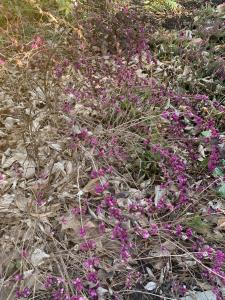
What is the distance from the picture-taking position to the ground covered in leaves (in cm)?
246

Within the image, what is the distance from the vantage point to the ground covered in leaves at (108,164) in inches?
96.9

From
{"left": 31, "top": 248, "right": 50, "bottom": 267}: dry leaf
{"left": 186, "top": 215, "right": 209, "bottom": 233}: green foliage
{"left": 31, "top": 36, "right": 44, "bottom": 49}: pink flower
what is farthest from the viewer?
{"left": 31, "top": 36, "right": 44, "bottom": 49}: pink flower

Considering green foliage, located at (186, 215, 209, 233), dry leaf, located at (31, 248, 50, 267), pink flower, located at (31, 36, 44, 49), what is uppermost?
pink flower, located at (31, 36, 44, 49)

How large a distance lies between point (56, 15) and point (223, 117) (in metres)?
1.69

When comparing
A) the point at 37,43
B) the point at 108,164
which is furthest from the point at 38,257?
the point at 37,43

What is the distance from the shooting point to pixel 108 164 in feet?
9.43

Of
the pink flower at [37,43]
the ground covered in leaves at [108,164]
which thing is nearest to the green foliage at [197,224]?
the ground covered in leaves at [108,164]

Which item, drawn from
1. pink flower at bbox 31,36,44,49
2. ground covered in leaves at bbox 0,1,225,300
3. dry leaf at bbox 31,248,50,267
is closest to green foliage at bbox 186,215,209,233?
ground covered in leaves at bbox 0,1,225,300

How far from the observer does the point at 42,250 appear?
249cm

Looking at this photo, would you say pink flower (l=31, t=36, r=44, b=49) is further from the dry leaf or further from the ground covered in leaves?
the dry leaf

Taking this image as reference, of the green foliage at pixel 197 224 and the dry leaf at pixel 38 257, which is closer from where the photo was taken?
the dry leaf at pixel 38 257

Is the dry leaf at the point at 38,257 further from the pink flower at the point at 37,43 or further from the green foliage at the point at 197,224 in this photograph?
the pink flower at the point at 37,43

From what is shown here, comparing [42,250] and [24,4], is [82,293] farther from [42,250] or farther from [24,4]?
[24,4]

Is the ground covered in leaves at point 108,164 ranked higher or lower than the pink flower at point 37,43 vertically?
lower
